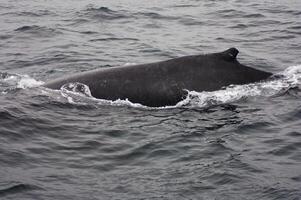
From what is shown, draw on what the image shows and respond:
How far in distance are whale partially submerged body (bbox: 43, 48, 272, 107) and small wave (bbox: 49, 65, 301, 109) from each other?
96 mm

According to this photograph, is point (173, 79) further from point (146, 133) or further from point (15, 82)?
point (15, 82)

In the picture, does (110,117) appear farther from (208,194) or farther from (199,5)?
(199,5)

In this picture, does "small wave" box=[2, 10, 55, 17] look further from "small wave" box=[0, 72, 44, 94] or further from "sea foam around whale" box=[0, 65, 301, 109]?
"sea foam around whale" box=[0, 65, 301, 109]

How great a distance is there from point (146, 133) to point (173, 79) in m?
1.82

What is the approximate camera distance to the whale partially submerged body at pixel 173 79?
466 inches

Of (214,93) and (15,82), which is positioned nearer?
(214,93)

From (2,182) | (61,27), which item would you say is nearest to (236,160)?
(2,182)

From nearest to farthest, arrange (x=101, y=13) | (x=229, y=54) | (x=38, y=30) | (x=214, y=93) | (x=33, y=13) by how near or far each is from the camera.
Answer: (x=214, y=93) → (x=229, y=54) → (x=38, y=30) → (x=101, y=13) → (x=33, y=13)

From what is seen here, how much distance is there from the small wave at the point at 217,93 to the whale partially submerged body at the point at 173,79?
0.10 metres

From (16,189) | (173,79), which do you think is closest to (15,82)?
(173,79)

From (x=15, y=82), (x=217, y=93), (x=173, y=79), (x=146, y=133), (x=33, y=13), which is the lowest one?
(x=146, y=133)

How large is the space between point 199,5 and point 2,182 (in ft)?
65.0

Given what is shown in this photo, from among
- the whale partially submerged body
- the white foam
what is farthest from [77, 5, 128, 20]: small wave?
the whale partially submerged body

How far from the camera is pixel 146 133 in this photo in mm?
10508
